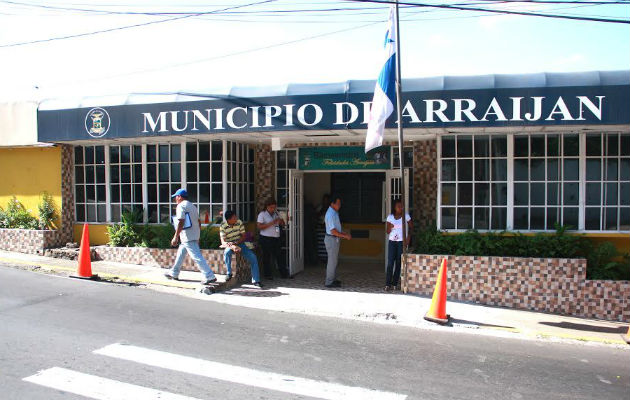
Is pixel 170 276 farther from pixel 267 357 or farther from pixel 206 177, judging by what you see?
pixel 267 357

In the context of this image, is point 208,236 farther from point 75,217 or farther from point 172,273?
point 75,217

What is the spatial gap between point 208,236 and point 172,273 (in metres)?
1.17

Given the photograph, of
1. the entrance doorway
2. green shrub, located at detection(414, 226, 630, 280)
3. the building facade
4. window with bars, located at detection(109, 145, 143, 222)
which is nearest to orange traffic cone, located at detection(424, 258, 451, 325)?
green shrub, located at detection(414, 226, 630, 280)

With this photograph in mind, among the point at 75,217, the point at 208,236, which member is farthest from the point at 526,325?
the point at 75,217

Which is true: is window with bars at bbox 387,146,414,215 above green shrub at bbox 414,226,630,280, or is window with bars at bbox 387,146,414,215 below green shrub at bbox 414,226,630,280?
above

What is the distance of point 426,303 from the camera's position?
28.7 ft

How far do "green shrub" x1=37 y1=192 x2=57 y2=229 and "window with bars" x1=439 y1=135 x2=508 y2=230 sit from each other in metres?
8.59

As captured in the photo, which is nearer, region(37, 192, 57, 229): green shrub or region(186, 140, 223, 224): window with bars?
region(186, 140, 223, 224): window with bars

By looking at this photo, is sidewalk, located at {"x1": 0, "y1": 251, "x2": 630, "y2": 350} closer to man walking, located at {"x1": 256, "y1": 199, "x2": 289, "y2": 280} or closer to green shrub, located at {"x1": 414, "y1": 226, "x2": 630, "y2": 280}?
man walking, located at {"x1": 256, "y1": 199, "x2": 289, "y2": 280}

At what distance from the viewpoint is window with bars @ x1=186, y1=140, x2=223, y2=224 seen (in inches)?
434

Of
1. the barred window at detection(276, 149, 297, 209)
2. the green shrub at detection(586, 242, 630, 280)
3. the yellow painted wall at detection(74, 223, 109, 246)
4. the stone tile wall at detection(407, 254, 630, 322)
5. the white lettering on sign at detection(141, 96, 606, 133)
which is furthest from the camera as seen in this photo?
the yellow painted wall at detection(74, 223, 109, 246)

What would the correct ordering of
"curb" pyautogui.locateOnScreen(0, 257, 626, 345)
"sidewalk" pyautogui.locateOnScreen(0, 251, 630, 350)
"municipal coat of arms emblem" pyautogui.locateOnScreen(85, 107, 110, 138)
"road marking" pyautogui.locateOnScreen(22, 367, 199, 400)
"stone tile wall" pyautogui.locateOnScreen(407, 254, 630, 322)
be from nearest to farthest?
1. "road marking" pyautogui.locateOnScreen(22, 367, 199, 400)
2. "curb" pyautogui.locateOnScreen(0, 257, 626, 345)
3. "sidewalk" pyautogui.locateOnScreen(0, 251, 630, 350)
4. "stone tile wall" pyautogui.locateOnScreen(407, 254, 630, 322)
5. "municipal coat of arms emblem" pyautogui.locateOnScreen(85, 107, 110, 138)

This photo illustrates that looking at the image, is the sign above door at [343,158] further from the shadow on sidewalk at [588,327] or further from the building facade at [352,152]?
the shadow on sidewalk at [588,327]

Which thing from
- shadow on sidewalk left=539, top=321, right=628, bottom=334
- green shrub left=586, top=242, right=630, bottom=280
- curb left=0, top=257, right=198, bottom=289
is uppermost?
green shrub left=586, top=242, right=630, bottom=280
